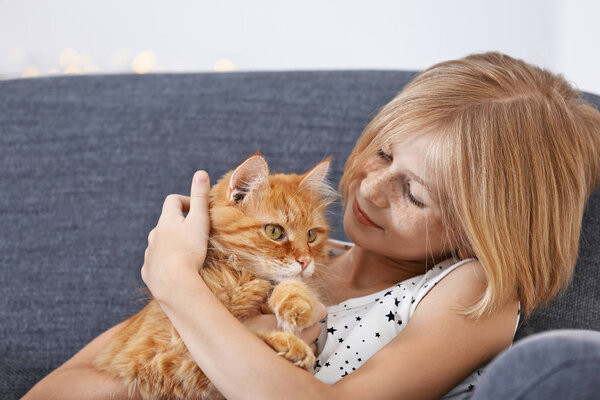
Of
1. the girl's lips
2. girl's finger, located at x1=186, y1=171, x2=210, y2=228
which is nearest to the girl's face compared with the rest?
the girl's lips

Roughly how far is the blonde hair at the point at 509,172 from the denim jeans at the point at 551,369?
1.11ft

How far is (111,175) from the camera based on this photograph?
76.7 inches

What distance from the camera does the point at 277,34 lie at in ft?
9.61

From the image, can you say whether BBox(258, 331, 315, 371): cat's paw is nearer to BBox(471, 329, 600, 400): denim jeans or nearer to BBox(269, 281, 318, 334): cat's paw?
BBox(269, 281, 318, 334): cat's paw

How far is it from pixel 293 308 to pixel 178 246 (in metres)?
0.32

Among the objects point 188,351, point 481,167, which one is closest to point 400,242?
point 481,167

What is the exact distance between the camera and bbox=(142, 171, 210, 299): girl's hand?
1174 millimetres

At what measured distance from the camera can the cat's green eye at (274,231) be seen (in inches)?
49.3

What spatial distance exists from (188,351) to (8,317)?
105cm

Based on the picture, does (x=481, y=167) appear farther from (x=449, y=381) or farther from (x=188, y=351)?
(x=188, y=351)

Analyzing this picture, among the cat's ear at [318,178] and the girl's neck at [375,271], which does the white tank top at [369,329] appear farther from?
the cat's ear at [318,178]

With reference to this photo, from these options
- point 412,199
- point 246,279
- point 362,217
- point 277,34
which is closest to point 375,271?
point 362,217

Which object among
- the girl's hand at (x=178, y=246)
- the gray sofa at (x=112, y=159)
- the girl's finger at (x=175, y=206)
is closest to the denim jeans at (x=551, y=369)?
the girl's hand at (x=178, y=246)

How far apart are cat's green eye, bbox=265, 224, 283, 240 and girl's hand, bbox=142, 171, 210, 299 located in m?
0.14
